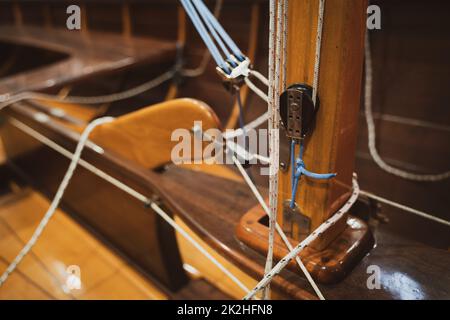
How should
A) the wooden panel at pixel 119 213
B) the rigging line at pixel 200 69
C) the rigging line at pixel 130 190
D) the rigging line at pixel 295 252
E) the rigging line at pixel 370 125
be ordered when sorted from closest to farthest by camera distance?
the rigging line at pixel 295 252 → the rigging line at pixel 130 190 → the wooden panel at pixel 119 213 → the rigging line at pixel 370 125 → the rigging line at pixel 200 69

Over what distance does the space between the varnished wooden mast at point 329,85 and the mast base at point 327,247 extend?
1.3 inches

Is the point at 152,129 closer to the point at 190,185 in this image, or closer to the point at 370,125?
the point at 190,185

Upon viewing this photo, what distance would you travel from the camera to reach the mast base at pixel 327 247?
70 centimetres

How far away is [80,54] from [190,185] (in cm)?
193

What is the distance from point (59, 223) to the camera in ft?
5.88

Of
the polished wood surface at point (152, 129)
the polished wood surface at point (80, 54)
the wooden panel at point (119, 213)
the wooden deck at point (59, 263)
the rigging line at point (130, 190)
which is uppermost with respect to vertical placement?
→ the polished wood surface at point (80, 54)

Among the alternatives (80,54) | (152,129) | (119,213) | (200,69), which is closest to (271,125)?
(152,129)

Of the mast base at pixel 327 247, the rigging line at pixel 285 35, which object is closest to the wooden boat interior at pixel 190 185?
the mast base at pixel 327 247

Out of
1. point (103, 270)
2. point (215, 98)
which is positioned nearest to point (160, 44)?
point (215, 98)

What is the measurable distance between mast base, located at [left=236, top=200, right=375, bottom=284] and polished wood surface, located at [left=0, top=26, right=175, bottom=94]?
5.02 ft

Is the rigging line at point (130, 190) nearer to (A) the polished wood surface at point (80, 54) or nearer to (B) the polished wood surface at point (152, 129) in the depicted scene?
(B) the polished wood surface at point (152, 129)

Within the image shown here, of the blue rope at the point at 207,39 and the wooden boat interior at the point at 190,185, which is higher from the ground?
the blue rope at the point at 207,39

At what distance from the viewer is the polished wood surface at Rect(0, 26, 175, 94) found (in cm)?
197

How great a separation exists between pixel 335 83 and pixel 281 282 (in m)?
0.40
